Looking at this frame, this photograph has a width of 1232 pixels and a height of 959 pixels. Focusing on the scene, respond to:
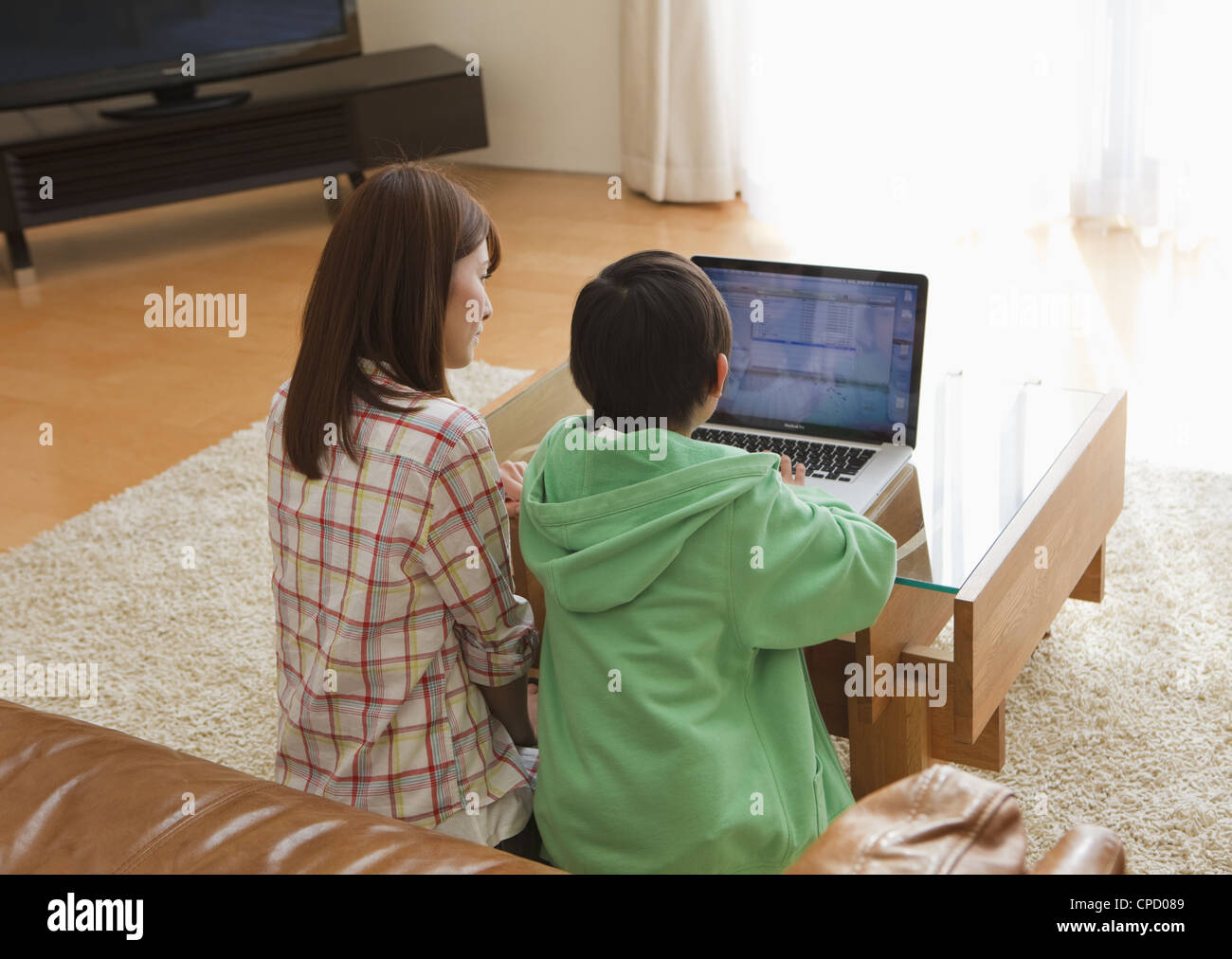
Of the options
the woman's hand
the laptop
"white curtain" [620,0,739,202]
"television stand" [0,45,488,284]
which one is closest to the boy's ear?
the woman's hand

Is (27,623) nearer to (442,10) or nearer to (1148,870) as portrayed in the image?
(1148,870)

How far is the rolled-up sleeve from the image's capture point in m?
1.32

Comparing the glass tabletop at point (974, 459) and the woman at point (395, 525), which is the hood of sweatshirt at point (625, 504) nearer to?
the woman at point (395, 525)

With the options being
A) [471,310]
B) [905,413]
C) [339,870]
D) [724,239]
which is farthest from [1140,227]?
[339,870]

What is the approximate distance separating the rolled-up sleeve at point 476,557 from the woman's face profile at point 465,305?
114 millimetres

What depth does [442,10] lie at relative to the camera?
5211mm

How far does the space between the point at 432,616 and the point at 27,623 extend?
141 centimetres

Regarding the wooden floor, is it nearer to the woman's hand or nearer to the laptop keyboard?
the laptop keyboard

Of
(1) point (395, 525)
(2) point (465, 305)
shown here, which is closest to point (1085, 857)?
(1) point (395, 525)

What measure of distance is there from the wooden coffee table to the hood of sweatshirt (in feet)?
0.63

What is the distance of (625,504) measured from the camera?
4.08 feet

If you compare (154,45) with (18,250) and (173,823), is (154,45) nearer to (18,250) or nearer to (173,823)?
(18,250)

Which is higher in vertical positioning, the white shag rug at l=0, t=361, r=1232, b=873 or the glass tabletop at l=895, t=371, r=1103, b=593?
the glass tabletop at l=895, t=371, r=1103, b=593

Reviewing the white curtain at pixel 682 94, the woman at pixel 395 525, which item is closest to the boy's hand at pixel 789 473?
the woman at pixel 395 525
